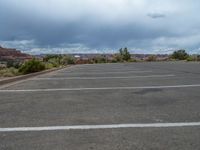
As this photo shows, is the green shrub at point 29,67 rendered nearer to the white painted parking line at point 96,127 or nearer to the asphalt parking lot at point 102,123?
the asphalt parking lot at point 102,123

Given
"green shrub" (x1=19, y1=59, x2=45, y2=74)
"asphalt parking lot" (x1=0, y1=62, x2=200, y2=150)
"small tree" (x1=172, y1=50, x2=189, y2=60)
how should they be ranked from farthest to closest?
"small tree" (x1=172, y1=50, x2=189, y2=60)
"green shrub" (x1=19, y1=59, x2=45, y2=74)
"asphalt parking lot" (x1=0, y1=62, x2=200, y2=150)

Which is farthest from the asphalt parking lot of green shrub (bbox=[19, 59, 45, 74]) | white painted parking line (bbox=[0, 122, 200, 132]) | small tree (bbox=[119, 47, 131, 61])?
small tree (bbox=[119, 47, 131, 61])

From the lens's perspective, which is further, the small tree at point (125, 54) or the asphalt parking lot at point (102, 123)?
the small tree at point (125, 54)

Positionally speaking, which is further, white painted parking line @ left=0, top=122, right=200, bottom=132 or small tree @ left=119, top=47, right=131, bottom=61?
small tree @ left=119, top=47, right=131, bottom=61

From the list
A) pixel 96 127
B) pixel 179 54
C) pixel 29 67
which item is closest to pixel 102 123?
pixel 96 127

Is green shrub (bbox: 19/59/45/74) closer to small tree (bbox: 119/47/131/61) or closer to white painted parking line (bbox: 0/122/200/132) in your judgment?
white painted parking line (bbox: 0/122/200/132)

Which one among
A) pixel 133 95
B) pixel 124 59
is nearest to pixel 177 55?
pixel 124 59

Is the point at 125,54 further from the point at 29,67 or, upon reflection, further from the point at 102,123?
the point at 102,123

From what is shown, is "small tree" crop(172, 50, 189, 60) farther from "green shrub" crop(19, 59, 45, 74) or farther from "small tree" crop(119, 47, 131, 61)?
"green shrub" crop(19, 59, 45, 74)

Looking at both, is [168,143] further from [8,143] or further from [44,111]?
[44,111]

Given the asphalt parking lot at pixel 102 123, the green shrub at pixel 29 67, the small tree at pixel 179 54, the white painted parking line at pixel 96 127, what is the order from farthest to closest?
the small tree at pixel 179 54 → the green shrub at pixel 29 67 → the white painted parking line at pixel 96 127 → the asphalt parking lot at pixel 102 123

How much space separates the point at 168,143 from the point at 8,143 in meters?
2.50

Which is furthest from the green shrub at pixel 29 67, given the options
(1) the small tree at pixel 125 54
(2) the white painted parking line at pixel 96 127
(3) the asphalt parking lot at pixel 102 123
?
(1) the small tree at pixel 125 54

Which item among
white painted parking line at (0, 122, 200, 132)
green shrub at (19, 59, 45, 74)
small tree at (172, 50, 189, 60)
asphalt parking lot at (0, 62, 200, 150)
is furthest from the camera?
small tree at (172, 50, 189, 60)
